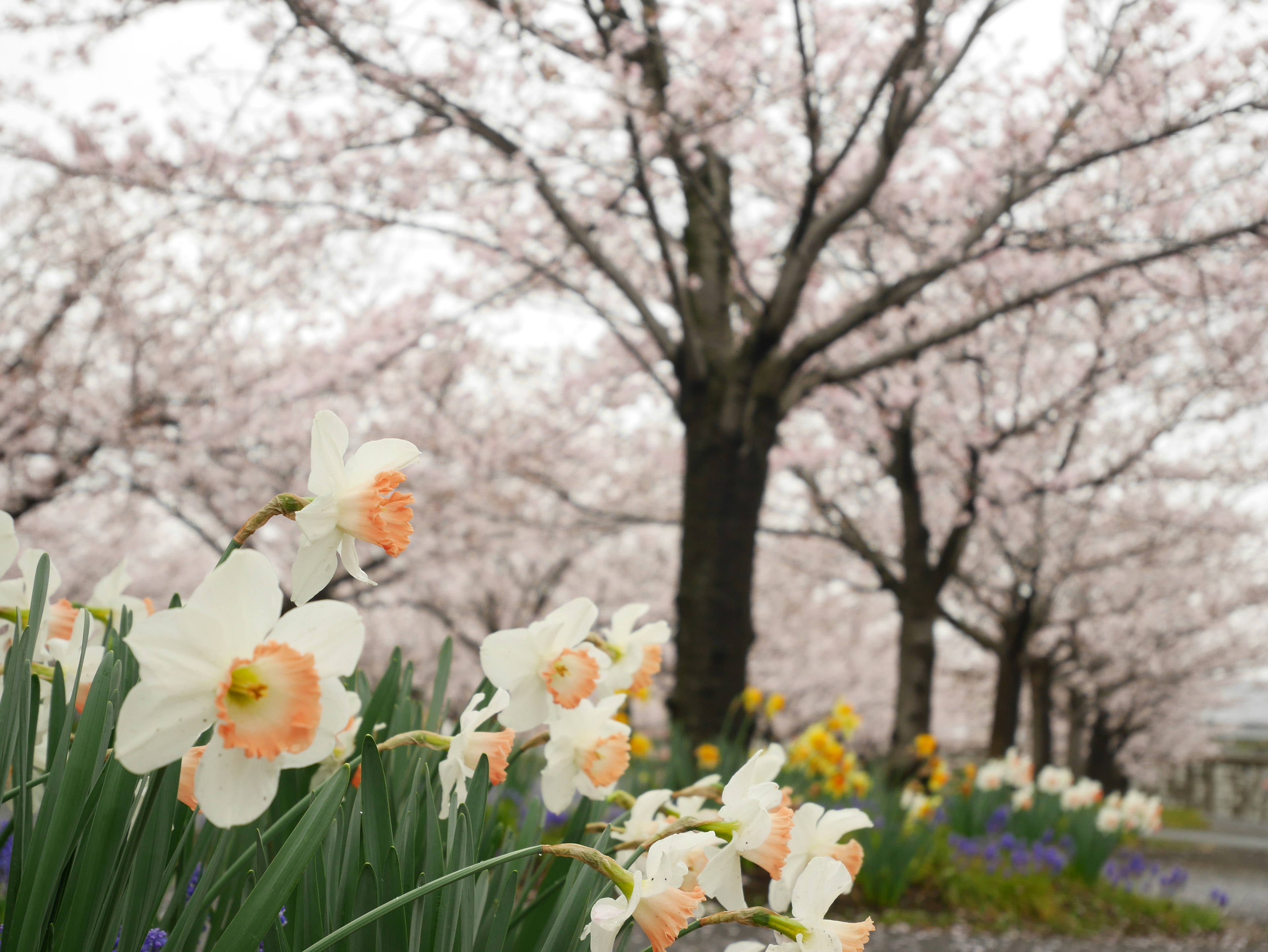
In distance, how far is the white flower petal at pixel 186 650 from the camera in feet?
2.27

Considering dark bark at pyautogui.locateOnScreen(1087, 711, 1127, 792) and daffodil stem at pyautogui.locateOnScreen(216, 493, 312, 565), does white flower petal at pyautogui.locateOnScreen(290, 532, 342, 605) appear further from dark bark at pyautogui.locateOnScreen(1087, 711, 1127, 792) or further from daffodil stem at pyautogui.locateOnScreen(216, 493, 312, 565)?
dark bark at pyautogui.locateOnScreen(1087, 711, 1127, 792)

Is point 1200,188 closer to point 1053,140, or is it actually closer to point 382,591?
point 1053,140

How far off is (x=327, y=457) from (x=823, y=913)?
717mm

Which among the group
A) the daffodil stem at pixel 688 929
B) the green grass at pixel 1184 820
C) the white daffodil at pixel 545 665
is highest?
the white daffodil at pixel 545 665

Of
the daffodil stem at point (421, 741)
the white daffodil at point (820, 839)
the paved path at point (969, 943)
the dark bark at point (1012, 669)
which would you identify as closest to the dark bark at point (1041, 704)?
the dark bark at point (1012, 669)

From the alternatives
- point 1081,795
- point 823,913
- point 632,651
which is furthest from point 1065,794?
point 823,913

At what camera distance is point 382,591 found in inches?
517

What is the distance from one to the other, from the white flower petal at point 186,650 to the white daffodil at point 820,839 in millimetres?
743

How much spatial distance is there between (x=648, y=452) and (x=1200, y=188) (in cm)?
719

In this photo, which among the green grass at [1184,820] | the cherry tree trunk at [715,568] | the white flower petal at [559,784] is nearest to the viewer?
the white flower petal at [559,784]

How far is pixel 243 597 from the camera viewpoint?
0.74 m

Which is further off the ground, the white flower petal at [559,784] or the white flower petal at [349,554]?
the white flower petal at [349,554]

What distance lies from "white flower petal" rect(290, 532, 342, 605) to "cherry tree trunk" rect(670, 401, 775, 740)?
3.82 metres

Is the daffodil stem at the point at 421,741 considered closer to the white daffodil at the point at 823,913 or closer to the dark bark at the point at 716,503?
the white daffodil at the point at 823,913
